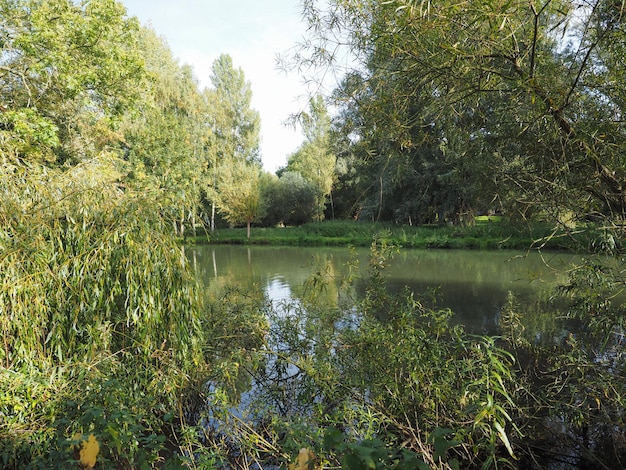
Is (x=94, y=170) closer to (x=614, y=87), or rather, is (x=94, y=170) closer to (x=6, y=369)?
(x=6, y=369)

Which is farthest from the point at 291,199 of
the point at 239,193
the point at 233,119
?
the point at 233,119

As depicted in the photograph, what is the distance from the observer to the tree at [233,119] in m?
32.8

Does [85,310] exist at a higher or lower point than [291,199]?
lower

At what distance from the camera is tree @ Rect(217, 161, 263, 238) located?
29422mm

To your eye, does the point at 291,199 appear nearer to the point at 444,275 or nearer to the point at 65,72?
the point at 444,275

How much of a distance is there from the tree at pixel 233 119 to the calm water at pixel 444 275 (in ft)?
40.7

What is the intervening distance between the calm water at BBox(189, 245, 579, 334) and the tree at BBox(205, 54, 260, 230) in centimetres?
1242

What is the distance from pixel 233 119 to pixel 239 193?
764 cm

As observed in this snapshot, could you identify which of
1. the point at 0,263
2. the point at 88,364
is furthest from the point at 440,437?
the point at 0,263

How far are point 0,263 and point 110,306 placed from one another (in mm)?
816

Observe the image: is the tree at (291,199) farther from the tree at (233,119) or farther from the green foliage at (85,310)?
the green foliage at (85,310)

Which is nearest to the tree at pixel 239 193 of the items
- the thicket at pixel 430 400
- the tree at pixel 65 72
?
the tree at pixel 65 72

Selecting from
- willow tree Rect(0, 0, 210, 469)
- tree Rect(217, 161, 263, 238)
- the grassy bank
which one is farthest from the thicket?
tree Rect(217, 161, 263, 238)

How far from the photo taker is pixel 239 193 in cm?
2936
